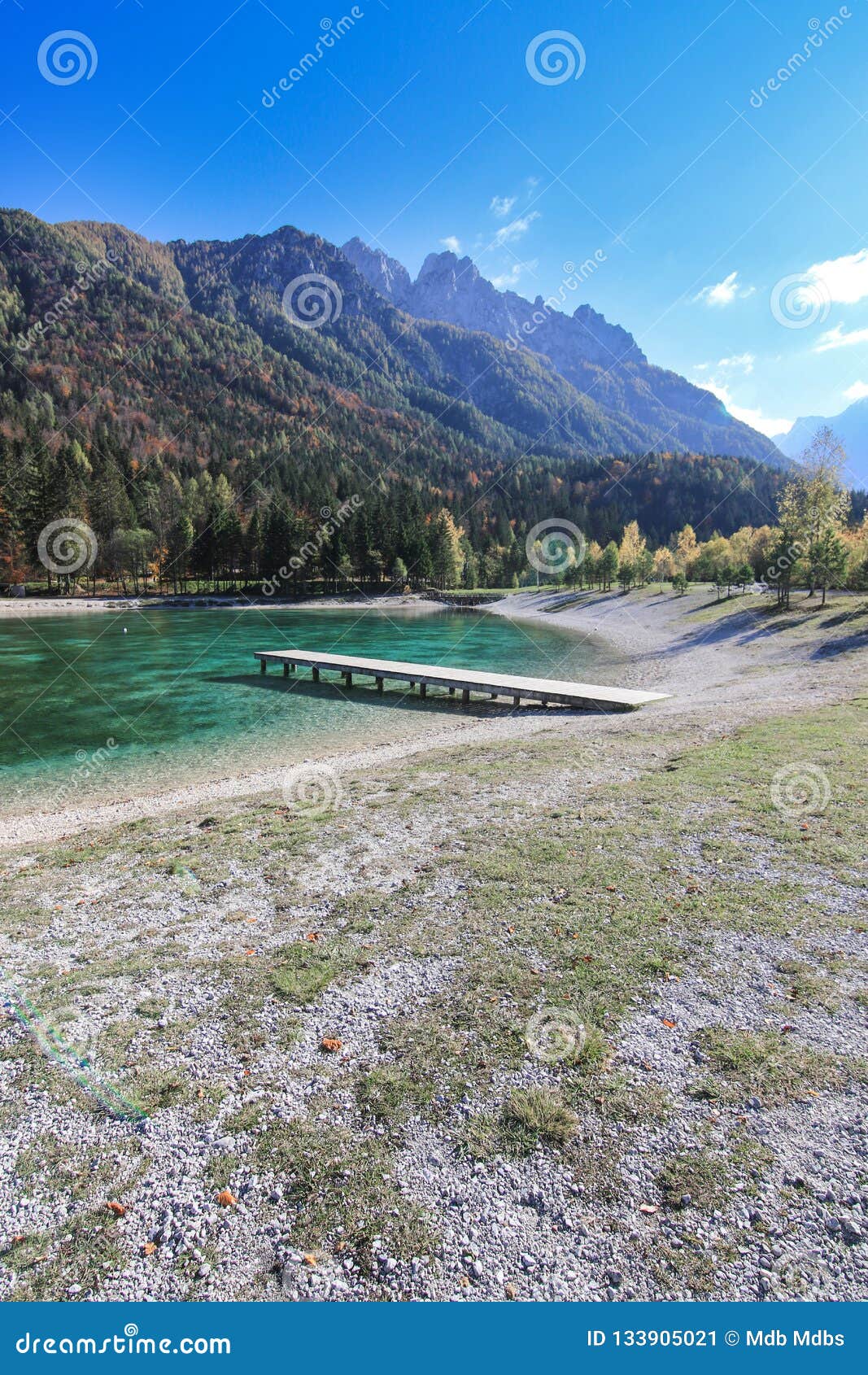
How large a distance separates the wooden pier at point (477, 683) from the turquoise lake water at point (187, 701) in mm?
1108

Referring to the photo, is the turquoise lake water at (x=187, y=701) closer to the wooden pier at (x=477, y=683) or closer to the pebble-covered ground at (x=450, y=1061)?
the wooden pier at (x=477, y=683)

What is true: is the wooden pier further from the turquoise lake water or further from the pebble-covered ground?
the pebble-covered ground

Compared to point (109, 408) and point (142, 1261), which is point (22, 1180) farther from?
point (109, 408)

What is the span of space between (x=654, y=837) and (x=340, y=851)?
631cm

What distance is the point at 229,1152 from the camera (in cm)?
553

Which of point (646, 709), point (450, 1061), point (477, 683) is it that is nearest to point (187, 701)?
point (477, 683)

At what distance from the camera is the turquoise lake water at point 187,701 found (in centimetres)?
2238

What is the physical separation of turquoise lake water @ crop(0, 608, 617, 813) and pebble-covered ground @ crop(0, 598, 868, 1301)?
961 cm

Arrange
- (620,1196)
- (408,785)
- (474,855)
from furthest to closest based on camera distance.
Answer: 1. (408,785)
2. (474,855)
3. (620,1196)

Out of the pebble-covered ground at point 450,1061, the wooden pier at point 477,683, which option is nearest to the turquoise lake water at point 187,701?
the wooden pier at point 477,683

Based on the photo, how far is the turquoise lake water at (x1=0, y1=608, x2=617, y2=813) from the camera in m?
22.4

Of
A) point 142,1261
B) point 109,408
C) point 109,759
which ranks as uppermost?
point 109,408

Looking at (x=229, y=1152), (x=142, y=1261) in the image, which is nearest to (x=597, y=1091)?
(x=229, y=1152)

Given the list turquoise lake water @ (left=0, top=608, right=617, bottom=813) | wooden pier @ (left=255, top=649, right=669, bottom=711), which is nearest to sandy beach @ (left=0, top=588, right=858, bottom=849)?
wooden pier @ (left=255, top=649, right=669, bottom=711)
